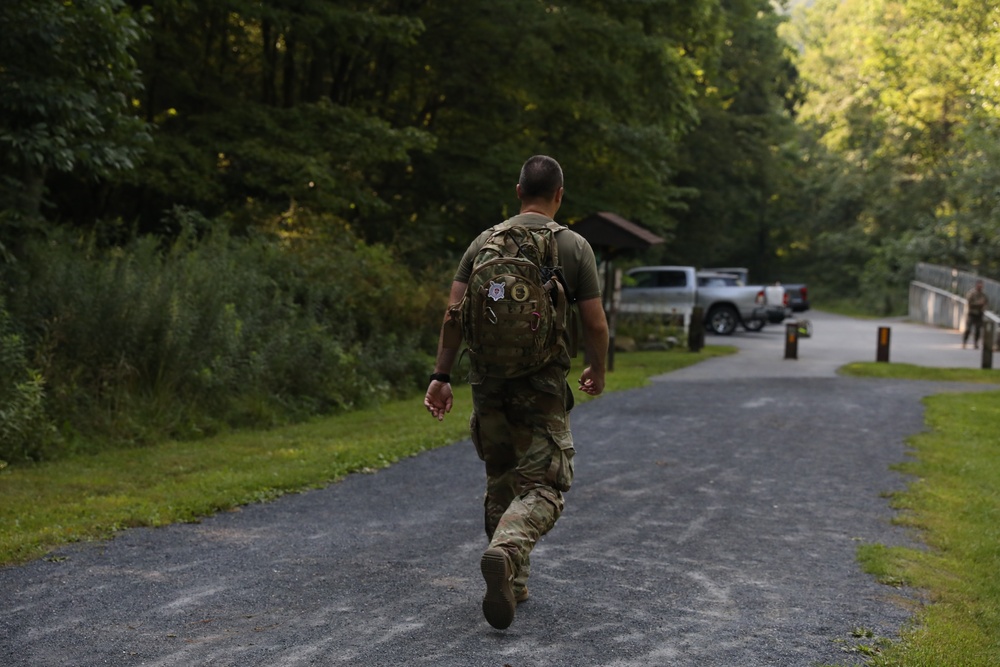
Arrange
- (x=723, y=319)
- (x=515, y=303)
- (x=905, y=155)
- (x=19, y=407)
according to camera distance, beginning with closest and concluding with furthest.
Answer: (x=515, y=303)
(x=19, y=407)
(x=723, y=319)
(x=905, y=155)

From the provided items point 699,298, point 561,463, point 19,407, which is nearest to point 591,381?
point 561,463

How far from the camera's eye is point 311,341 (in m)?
14.5

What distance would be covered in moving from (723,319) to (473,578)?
30.3 meters

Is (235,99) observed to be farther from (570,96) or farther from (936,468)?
(936,468)

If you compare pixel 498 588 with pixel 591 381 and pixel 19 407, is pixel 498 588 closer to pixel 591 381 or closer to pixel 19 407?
pixel 591 381

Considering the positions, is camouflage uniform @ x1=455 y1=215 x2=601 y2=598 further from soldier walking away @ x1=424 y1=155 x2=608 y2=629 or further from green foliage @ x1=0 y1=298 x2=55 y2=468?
green foliage @ x1=0 y1=298 x2=55 y2=468

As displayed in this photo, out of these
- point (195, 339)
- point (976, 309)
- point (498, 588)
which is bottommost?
point (498, 588)

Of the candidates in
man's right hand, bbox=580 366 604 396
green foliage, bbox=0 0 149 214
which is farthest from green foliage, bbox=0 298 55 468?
man's right hand, bbox=580 366 604 396

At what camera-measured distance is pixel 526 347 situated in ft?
16.9

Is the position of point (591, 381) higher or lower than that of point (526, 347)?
lower

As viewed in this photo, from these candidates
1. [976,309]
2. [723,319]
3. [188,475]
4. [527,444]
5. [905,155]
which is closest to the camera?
[527,444]

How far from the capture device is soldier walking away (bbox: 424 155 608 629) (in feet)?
16.8

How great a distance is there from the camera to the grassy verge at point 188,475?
7.24 meters

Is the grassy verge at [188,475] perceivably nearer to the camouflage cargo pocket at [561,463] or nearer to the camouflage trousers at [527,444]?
the camouflage trousers at [527,444]
